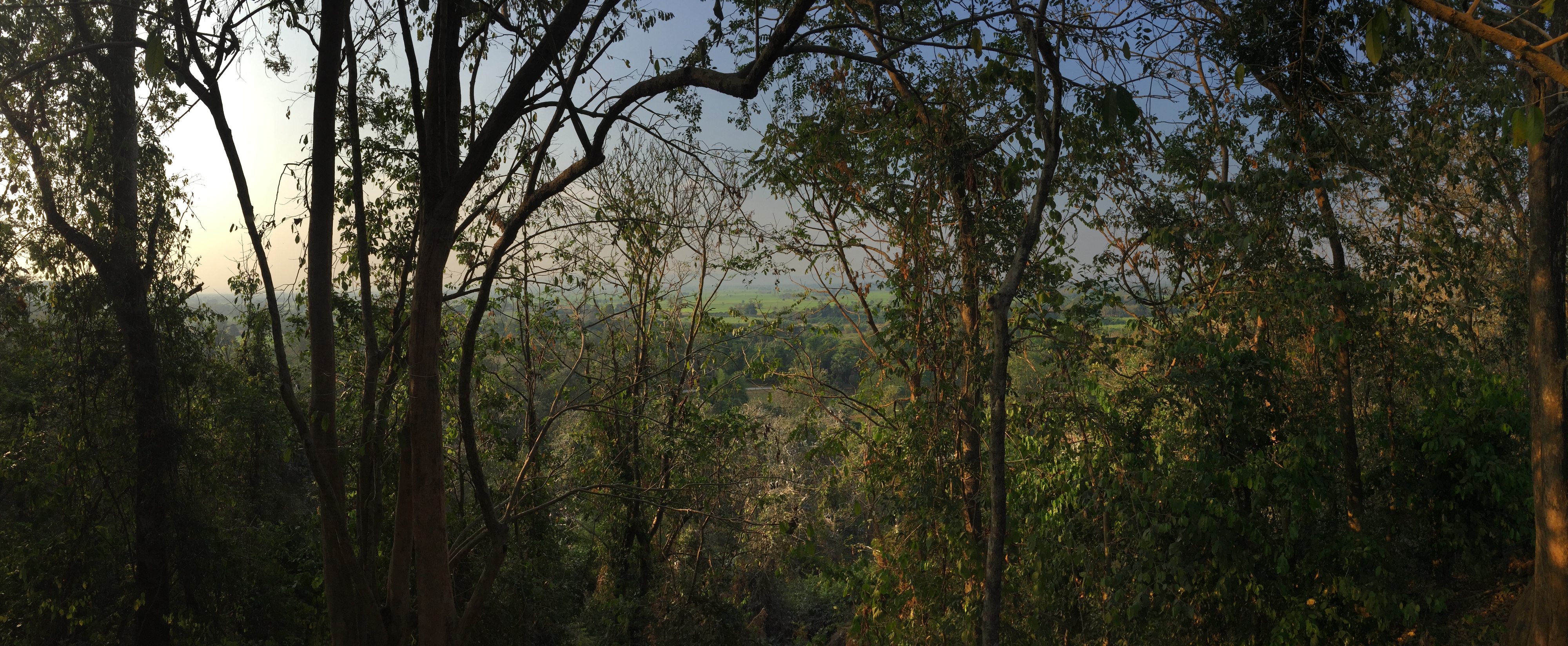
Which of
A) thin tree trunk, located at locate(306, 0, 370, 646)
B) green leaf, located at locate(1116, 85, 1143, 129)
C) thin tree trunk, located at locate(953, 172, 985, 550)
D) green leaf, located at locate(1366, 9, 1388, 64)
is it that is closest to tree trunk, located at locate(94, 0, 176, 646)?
thin tree trunk, located at locate(306, 0, 370, 646)

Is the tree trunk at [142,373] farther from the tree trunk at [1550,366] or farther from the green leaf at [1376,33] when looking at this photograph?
the tree trunk at [1550,366]

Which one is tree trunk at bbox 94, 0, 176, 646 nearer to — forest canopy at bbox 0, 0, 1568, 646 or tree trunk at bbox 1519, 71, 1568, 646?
forest canopy at bbox 0, 0, 1568, 646

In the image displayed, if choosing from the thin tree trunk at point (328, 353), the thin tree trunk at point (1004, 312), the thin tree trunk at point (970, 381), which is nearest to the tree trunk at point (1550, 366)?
the thin tree trunk at point (970, 381)

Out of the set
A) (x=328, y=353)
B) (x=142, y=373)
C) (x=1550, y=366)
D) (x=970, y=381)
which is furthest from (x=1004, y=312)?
(x=142, y=373)

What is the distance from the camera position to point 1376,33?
1.46m

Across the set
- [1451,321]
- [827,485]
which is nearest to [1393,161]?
[1451,321]

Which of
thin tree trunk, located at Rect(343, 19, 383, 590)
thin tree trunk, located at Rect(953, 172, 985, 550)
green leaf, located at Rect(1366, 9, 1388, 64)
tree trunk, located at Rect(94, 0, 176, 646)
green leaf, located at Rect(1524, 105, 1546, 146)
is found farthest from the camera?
tree trunk, located at Rect(94, 0, 176, 646)

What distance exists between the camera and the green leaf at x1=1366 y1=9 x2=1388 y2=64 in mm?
1436

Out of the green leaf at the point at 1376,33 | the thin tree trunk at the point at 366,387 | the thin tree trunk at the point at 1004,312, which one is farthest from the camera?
the thin tree trunk at the point at 366,387

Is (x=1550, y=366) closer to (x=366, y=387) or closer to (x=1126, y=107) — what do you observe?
(x=1126, y=107)

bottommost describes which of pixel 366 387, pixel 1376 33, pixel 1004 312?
pixel 366 387

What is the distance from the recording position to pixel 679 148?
352cm

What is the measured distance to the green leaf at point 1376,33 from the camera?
1.44 meters

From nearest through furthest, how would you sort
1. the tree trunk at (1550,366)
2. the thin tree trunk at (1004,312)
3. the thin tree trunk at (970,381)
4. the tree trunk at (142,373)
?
the thin tree trunk at (1004,312), the tree trunk at (1550,366), the thin tree trunk at (970,381), the tree trunk at (142,373)
